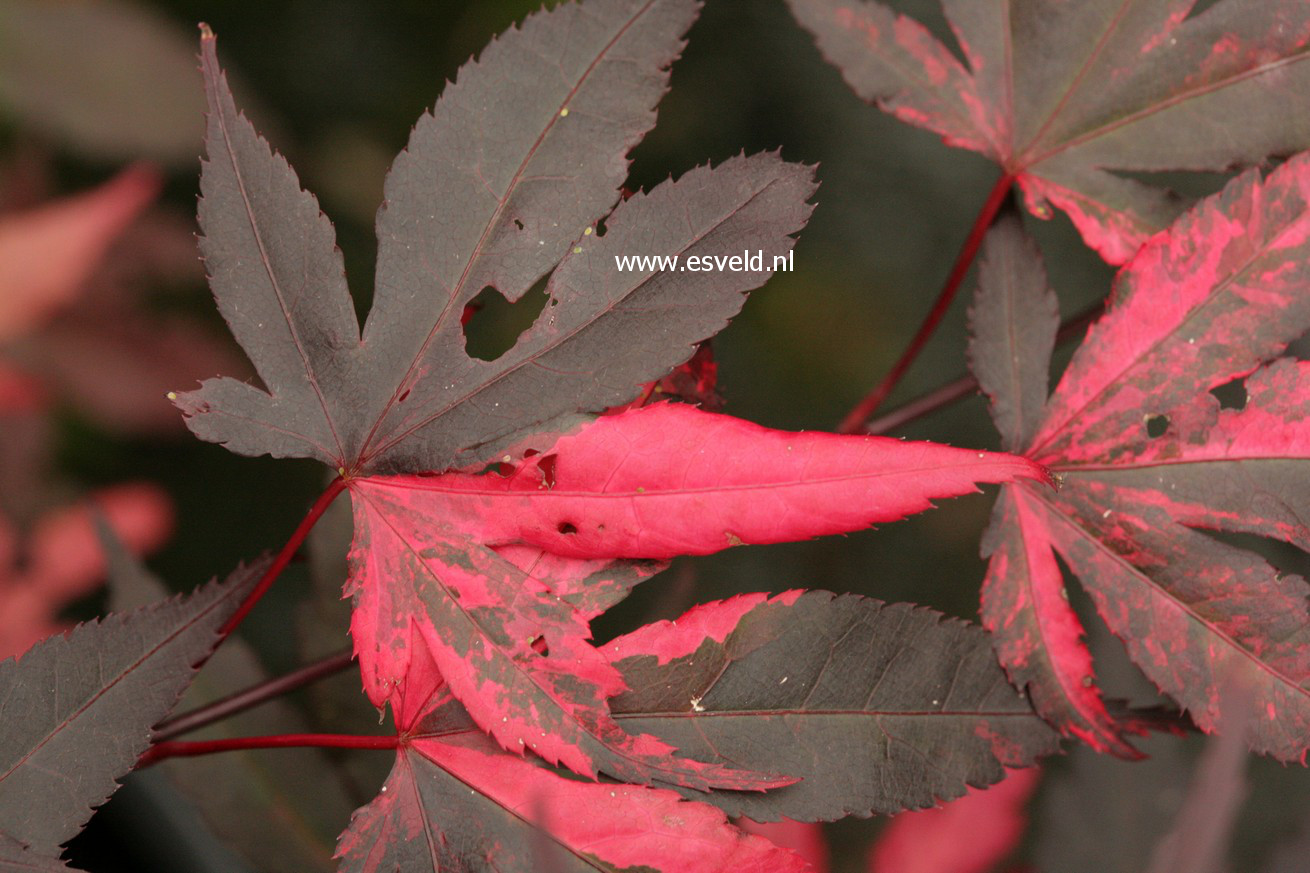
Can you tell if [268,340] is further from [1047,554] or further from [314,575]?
[1047,554]

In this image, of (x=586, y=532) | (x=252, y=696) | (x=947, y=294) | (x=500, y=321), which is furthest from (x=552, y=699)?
(x=500, y=321)

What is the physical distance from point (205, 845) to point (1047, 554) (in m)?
0.57

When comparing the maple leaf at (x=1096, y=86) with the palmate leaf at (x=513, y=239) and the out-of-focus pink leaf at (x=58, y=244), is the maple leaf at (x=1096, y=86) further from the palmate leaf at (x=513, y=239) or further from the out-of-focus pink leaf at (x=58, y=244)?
the out-of-focus pink leaf at (x=58, y=244)

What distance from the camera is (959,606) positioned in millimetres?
936

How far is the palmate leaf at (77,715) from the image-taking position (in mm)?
396

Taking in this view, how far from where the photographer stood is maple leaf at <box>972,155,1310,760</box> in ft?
1.40

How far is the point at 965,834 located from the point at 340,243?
2.66 ft

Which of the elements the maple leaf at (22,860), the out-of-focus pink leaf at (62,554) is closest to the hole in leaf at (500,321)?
the out-of-focus pink leaf at (62,554)

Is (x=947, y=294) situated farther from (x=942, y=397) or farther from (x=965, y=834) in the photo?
(x=965, y=834)

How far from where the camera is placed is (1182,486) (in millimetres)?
446

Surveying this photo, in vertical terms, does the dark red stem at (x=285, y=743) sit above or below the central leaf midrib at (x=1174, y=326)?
below

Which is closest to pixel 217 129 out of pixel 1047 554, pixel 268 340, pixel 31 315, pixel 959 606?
pixel 268 340

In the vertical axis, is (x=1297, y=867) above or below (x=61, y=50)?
below

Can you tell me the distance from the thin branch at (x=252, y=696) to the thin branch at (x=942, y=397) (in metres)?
0.33
